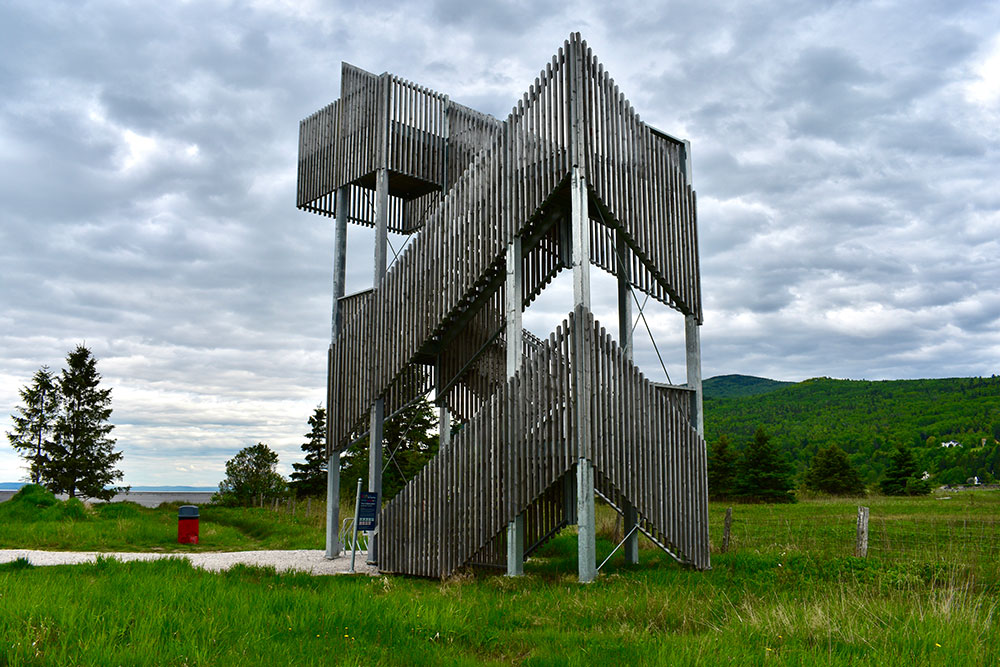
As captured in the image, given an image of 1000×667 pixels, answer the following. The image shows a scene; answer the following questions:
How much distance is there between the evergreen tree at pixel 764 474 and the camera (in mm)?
43188

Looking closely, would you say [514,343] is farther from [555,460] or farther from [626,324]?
[626,324]

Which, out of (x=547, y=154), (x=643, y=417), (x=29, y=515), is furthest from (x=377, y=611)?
(x=29, y=515)

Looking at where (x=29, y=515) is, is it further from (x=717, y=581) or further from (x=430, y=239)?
(x=717, y=581)

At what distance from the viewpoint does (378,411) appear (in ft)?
48.8

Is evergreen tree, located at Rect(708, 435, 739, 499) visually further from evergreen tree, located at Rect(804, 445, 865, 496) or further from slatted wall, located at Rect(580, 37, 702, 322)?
slatted wall, located at Rect(580, 37, 702, 322)

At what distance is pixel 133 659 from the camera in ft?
15.6

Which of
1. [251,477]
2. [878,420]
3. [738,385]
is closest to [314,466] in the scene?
[251,477]

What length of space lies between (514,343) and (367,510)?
16.1 ft

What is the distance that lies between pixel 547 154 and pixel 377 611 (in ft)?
24.4

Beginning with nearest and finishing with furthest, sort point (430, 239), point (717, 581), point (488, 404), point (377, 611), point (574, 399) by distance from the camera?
point (377, 611)
point (717, 581)
point (574, 399)
point (488, 404)
point (430, 239)

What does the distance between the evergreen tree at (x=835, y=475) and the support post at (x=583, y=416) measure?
44.1 meters

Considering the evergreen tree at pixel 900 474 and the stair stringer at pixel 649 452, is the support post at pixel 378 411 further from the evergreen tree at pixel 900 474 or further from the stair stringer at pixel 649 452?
the evergreen tree at pixel 900 474

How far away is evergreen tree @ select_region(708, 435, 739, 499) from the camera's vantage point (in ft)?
154

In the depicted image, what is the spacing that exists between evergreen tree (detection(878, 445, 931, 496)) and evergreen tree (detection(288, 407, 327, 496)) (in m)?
34.4
